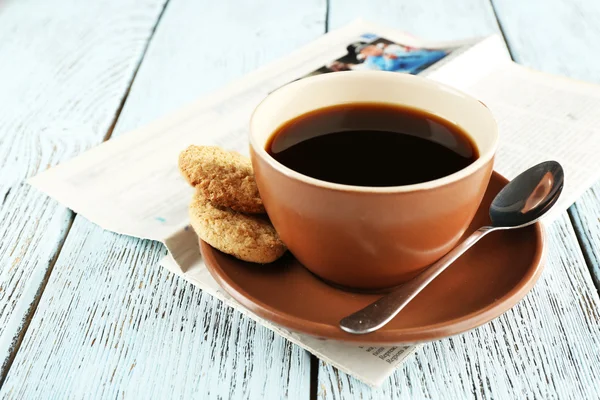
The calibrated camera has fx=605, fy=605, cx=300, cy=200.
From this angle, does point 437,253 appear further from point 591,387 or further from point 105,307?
point 105,307

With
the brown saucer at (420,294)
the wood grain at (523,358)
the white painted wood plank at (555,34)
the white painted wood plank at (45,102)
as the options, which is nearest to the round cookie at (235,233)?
the brown saucer at (420,294)

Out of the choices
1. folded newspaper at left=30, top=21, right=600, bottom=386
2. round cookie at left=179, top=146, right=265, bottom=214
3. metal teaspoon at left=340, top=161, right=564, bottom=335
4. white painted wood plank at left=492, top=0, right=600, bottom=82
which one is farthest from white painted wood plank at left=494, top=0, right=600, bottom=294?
round cookie at left=179, top=146, right=265, bottom=214

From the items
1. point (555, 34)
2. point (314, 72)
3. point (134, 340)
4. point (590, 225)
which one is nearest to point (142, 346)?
point (134, 340)

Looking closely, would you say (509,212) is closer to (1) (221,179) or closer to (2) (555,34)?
(1) (221,179)

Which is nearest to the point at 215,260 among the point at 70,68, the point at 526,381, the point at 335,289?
the point at 335,289

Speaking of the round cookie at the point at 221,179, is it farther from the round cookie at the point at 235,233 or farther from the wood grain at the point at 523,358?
the wood grain at the point at 523,358

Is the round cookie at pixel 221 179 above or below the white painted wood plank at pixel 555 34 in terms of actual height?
above

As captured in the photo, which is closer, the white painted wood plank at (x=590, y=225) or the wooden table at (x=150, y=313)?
the wooden table at (x=150, y=313)

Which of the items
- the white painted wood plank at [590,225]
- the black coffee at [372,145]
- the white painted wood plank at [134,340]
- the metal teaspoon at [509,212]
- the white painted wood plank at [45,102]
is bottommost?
the white painted wood plank at [590,225]
